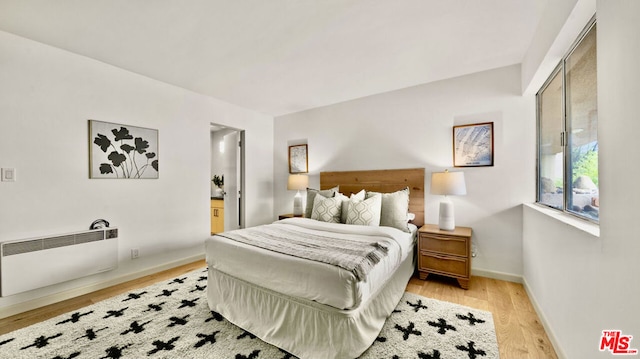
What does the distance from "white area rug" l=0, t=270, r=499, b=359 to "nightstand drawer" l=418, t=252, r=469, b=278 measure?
48cm

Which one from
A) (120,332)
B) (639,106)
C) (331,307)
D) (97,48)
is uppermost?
(97,48)

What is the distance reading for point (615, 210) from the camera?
39.0 inches

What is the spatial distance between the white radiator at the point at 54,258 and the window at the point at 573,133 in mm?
4243

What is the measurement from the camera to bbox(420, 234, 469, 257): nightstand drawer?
2639 mm

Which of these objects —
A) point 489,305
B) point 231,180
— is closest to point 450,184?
point 489,305

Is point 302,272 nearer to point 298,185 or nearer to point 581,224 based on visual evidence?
point 581,224

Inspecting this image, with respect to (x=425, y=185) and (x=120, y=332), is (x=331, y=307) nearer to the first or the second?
(x=120, y=332)

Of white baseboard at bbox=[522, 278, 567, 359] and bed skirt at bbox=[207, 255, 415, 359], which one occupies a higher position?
bed skirt at bbox=[207, 255, 415, 359]

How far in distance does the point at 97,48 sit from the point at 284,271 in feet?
9.50

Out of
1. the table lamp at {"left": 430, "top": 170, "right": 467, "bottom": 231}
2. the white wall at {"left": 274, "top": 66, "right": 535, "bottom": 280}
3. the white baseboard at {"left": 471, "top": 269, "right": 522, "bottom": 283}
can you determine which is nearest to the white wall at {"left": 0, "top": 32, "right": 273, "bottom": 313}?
the white wall at {"left": 274, "top": 66, "right": 535, "bottom": 280}

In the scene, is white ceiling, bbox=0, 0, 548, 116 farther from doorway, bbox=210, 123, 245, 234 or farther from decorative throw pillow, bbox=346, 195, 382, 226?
decorative throw pillow, bbox=346, 195, 382, 226

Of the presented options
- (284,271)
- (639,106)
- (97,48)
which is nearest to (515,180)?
(639,106)

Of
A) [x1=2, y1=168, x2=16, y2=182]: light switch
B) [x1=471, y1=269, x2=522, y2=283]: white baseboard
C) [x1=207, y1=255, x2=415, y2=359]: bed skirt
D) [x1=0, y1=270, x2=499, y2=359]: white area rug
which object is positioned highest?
[x1=2, y1=168, x2=16, y2=182]: light switch

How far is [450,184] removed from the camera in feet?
9.12
